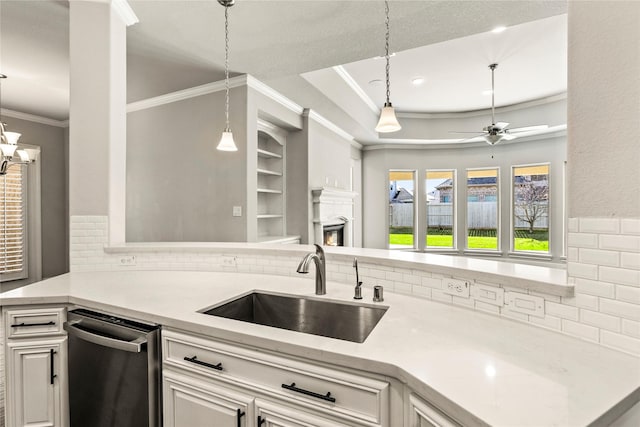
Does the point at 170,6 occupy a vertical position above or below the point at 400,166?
above

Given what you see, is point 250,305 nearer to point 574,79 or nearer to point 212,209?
point 574,79

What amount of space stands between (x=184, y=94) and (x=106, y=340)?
349cm

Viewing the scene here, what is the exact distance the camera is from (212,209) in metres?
3.97

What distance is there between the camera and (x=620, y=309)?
0.97m

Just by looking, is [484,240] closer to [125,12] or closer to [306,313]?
[306,313]

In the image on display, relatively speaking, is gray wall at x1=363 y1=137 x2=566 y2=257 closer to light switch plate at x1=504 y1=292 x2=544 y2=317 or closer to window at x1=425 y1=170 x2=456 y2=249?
window at x1=425 y1=170 x2=456 y2=249

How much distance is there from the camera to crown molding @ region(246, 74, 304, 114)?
3.78m

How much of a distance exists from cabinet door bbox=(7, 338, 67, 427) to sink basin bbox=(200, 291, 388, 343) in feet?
2.89

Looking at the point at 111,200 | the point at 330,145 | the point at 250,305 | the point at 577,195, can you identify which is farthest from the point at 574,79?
the point at 330,145

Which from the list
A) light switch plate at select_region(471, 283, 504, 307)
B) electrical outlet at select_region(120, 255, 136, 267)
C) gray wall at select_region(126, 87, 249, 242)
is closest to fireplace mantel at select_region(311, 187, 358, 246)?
gray wall at select_region(126, 87, 249, 242)

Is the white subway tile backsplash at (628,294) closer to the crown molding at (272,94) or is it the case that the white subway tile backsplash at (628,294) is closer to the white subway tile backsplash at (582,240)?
the white subway tile backsplash at (582,240)

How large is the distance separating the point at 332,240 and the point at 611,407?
5.01 metres

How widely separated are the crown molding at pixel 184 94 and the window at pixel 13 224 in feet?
7.68

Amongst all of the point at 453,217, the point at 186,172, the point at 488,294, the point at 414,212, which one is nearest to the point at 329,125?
the point at 186,172
